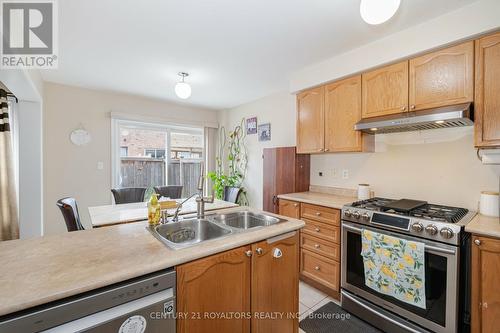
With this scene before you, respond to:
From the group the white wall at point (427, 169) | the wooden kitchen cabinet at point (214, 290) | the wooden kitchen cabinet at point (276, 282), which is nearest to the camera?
the wooden kitchen cabinet at point (214, 290)

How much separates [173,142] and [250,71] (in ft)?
7.64

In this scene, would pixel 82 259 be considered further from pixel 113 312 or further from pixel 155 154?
pixel 155 154

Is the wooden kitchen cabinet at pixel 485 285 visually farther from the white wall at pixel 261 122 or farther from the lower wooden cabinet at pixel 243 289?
the white wall at pixel 261 122

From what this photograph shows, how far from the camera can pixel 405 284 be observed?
5.40 feet

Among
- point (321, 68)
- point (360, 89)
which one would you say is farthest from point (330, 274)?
point (321, 68)

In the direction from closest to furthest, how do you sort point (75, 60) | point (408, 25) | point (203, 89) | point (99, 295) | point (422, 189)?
1. point (99, 295)
2. point (408, 25)
3. point (422, 189)
4. point (75, 60)
5. point (203, 89)

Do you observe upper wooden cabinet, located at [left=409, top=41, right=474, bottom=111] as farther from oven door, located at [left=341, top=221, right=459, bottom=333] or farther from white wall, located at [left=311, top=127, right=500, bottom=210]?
oven door, located at [left=341, top=221, right=459, bottom=333]

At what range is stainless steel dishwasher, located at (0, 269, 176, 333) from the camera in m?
0.75

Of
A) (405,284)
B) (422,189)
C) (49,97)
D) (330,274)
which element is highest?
(49,97)

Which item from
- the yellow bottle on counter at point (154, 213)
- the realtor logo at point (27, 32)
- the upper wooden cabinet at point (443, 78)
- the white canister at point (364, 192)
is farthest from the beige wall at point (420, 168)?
the realtor logo at point (27, 32)

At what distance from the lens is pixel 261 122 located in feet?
12.8

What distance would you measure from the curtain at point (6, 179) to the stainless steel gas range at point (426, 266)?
3736 mm

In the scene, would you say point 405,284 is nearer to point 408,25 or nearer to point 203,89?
point 408,25

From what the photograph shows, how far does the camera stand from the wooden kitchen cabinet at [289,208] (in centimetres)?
253
